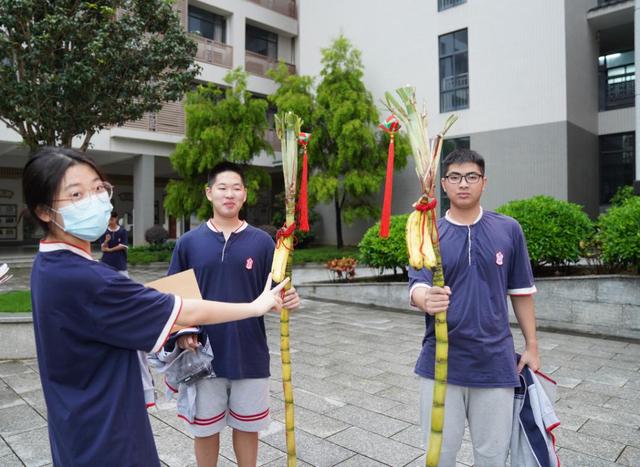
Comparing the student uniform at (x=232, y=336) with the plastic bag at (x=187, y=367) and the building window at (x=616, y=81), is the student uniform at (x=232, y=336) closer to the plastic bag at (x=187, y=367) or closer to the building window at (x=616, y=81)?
the plastic bag at (x=187, y=367)

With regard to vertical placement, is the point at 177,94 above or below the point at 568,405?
above

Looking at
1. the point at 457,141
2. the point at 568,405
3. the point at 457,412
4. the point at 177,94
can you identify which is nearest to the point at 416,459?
the point at 457,412

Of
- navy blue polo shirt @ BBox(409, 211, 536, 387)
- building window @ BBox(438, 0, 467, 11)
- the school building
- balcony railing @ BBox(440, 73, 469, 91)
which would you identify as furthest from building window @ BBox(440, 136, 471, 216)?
navy blue polo shirt @ BBox(409, 211, 536, 387)

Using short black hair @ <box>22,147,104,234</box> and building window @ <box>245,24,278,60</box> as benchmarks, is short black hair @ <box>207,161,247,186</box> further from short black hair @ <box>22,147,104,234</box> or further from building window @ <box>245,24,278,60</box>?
building window @ <box>245,24,278,60</box>

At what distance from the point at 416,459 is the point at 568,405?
183 centimetres

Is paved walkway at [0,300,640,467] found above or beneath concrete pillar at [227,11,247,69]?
beneath

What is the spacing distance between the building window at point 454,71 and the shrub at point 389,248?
7.74 m

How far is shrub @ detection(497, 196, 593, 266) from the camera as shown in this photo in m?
7.09

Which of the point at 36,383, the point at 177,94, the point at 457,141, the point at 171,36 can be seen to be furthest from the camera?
the point at 457,141

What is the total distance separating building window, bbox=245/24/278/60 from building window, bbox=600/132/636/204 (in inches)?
546

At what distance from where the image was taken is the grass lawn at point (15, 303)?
593 cm

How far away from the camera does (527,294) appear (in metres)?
2.31

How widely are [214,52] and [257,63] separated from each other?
2.18 m

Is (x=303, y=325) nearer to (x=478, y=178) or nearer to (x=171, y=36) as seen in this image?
(x=171, y=36)
